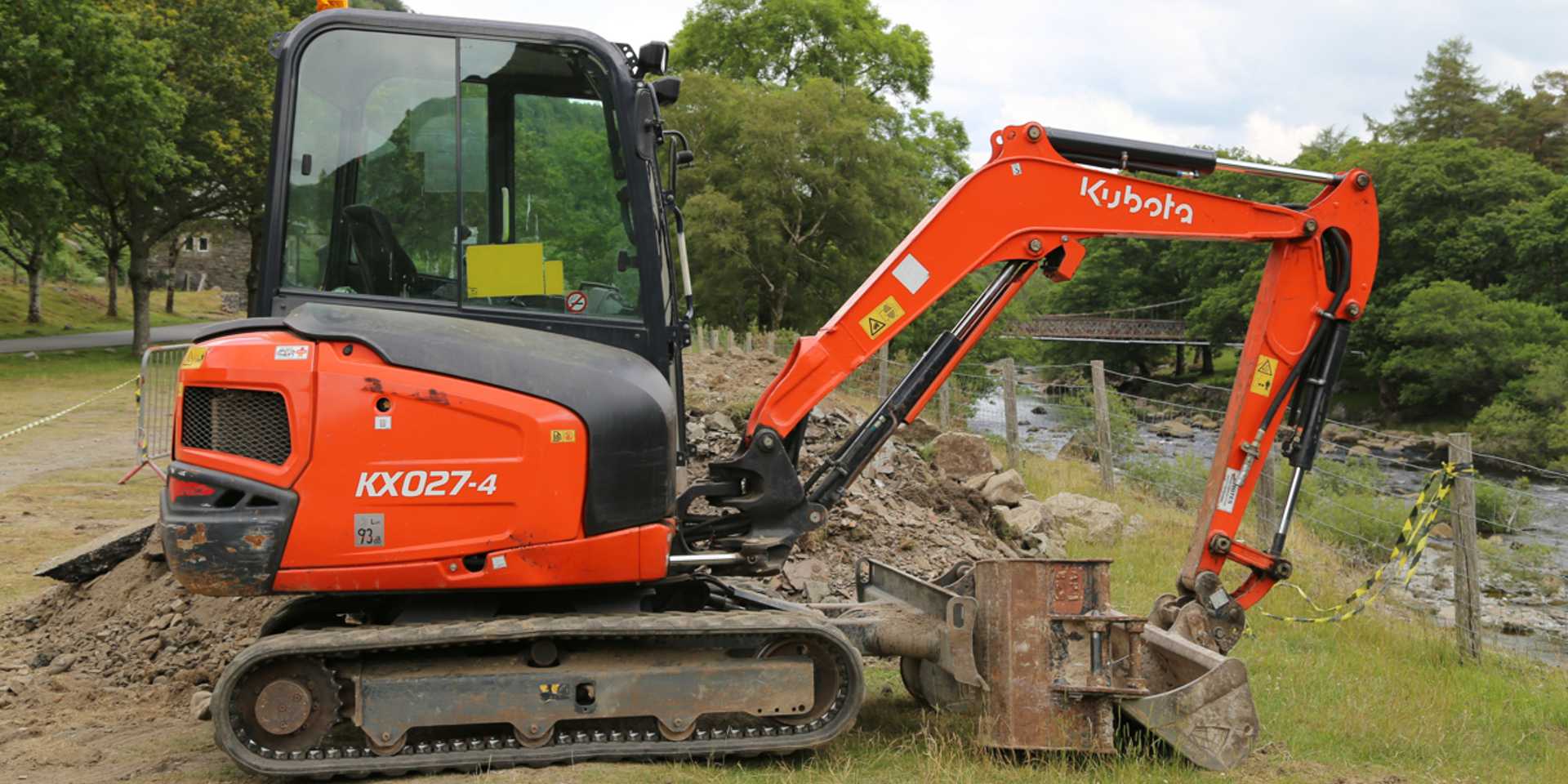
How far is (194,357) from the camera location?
4895mm

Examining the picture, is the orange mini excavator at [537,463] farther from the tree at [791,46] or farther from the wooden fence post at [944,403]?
the tree at [791,46]

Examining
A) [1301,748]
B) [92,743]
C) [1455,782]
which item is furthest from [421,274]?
[1455,782]

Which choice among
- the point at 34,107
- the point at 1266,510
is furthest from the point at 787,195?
the point at 1266,510

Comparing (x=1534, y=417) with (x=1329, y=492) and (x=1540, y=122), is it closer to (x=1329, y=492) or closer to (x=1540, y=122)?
(x=1329, y=492)

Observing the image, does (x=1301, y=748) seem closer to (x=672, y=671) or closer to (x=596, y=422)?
(x=672, y=671)

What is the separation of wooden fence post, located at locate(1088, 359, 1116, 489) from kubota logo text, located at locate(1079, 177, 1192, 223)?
7.91 metres

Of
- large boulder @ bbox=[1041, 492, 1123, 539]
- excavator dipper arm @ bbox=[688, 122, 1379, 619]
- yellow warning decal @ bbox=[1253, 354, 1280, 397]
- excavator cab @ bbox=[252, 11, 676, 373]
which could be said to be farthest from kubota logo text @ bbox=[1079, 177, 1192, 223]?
large boulder @ bbox=[1041, 492, 1123, 539]

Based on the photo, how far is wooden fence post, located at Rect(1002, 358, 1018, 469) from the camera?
14695 mm

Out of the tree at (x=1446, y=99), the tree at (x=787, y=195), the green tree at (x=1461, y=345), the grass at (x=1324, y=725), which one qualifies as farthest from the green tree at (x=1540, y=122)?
the grass at (x=1324, y=725)

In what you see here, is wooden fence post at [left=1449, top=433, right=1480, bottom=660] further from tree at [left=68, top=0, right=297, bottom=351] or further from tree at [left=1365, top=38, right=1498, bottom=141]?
tree at [left=1365, top=38, right=1498, bottom=141]

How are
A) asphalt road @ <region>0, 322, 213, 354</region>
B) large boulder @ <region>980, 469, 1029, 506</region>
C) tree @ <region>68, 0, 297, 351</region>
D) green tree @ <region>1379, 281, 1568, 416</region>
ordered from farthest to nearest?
green tree @ <region>1379, 281, 1568, 416</region> < asphalt road @ <region>0, 322, 213, 354</region> < tree @ <region>68, 0, 297, 351</region> < large boulder @ <region>980, 469, 1029, 506</region>

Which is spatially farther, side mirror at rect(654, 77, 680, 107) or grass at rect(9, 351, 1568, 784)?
side mirror at rect(654, 77, 680, 107)

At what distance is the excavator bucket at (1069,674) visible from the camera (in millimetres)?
5320

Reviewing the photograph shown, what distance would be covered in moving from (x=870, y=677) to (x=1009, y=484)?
16.1 feet
